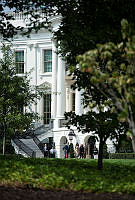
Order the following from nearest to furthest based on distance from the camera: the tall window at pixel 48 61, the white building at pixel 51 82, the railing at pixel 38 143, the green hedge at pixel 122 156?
1. the green hedge at pixel 122 156
2. the railing at pixel 38 143
3. the white building at pixel 51 82
4. the tall window at pixel 48 61

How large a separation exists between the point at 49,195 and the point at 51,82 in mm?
46136

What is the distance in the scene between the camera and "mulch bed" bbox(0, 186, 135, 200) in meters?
11.1

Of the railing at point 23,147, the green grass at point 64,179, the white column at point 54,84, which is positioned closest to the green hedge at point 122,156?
the railing at point 23,147

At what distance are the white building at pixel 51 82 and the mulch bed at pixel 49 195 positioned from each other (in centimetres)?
3700

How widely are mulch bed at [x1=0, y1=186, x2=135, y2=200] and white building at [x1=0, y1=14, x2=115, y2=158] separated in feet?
121

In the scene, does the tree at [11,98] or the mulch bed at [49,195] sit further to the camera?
the tree at [11,98]

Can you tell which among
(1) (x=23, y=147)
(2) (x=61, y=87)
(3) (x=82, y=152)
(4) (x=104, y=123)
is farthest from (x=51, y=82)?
(4) (x=104, y=123)

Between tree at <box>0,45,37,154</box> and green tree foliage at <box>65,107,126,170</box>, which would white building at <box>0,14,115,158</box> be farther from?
green tree foliage at <box>65,107,126,170</box>

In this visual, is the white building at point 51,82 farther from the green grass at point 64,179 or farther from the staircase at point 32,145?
the green grass at point 64,179

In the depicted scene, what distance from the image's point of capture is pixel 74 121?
17406mm

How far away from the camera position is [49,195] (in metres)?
11.5

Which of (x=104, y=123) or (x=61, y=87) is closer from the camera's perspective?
(x=104, y=123)

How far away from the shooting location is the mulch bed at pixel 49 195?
11.1m

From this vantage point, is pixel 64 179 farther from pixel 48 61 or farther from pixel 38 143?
pixel 48 61
